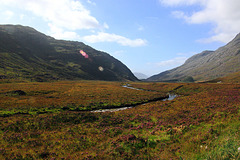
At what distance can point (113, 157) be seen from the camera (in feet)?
35.4

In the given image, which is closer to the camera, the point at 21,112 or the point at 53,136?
→ the point at 53,136

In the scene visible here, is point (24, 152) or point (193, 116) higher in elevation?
point (193, 116)

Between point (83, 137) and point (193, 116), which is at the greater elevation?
point (193, 116)

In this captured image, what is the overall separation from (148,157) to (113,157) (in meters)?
3.02

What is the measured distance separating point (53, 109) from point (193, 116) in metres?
32.6

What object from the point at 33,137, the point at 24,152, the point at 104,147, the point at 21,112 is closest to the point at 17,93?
the point at 21,112

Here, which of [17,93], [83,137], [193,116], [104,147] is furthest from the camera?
[17,93]

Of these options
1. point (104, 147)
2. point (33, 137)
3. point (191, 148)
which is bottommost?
point (33, 137)

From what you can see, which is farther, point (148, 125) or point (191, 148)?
point (148, 125)

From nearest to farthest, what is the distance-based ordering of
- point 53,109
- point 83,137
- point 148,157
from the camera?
point 148,157
point 83,137
point 53,109

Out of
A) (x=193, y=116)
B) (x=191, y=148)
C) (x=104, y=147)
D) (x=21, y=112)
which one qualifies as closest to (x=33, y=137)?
(x=104, y=147)

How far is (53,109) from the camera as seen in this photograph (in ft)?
107

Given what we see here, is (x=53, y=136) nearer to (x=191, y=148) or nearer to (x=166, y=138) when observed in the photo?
(x=166, y=138)

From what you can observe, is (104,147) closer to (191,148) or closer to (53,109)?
(191,148)
